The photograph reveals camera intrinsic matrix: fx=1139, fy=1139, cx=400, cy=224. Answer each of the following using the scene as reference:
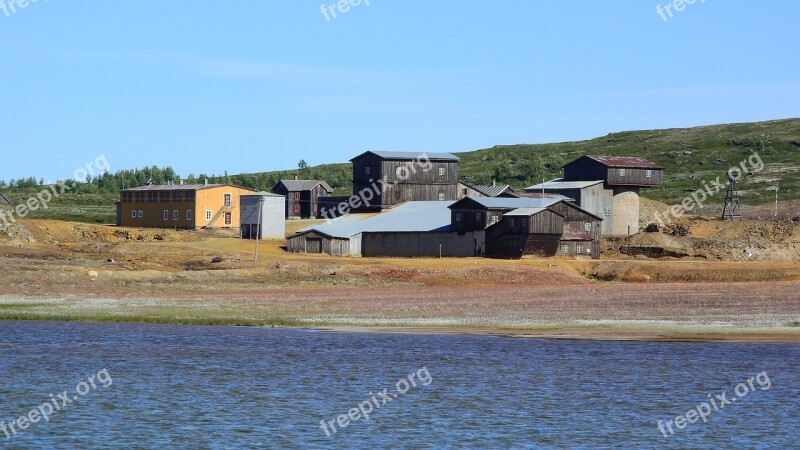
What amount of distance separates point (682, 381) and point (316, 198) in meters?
121

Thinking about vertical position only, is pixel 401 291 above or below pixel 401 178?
below

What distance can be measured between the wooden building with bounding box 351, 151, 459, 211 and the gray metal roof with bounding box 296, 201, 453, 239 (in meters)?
5.20

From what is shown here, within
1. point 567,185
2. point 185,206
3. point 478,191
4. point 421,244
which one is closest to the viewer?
point 421,244

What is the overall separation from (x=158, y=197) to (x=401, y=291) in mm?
68282

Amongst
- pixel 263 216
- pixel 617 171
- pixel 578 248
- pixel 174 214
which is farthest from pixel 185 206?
pixel 578 248

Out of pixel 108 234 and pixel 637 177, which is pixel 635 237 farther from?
pixel 108 234

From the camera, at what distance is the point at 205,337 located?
4734 centimetres

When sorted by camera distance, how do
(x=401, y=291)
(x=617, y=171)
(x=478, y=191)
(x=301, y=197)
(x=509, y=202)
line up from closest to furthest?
(x=401, y=291), (x=509, y=202), (x=617, y=171), (x=478, y=191), (x=301, y=197)

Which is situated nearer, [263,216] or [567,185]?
[263,216]

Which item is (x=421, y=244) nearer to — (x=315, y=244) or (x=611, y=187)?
(x=315, y=244)

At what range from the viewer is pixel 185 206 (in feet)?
422

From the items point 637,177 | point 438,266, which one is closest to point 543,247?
point 438,266

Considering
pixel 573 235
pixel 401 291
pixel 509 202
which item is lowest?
pixel 401 291

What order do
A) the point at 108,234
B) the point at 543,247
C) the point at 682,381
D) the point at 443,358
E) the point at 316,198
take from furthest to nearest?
the point at 316,198 → the point at 108,234 → the point at 543,247 → the point at 443,358 → the point at 682,381
